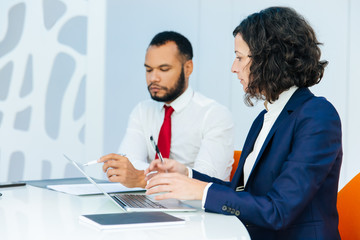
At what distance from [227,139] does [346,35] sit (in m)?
1.60

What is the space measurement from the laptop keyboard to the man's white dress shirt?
896mm

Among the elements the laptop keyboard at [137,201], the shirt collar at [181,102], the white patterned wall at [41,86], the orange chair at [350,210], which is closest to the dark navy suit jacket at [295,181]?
the orange chair at [350,210]

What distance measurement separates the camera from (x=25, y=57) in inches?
159

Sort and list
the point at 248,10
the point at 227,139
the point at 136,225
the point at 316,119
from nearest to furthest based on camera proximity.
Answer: the point at 136,225, the point at 316,119, the point at 227,139, the point at 248,10

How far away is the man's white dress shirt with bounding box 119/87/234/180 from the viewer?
8.41 ft

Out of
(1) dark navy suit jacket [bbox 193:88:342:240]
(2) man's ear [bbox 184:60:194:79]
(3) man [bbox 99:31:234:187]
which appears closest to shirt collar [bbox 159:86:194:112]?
(3) man [bbox 99:31:234:187]

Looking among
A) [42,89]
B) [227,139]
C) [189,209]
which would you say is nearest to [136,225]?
[189,209]

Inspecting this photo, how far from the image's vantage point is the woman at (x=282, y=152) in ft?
4.24

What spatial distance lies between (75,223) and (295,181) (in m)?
0.63

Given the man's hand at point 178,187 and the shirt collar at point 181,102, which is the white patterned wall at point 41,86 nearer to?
the shirt collar at point 181,102

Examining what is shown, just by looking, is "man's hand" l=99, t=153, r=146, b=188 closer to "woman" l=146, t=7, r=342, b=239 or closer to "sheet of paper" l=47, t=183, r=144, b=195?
"sheet of paper" l=47, t=183, r=144, b=195

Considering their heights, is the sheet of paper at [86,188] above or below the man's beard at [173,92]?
below

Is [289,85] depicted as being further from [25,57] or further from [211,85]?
[25,57]

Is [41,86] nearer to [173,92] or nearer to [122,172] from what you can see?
[173,92]
